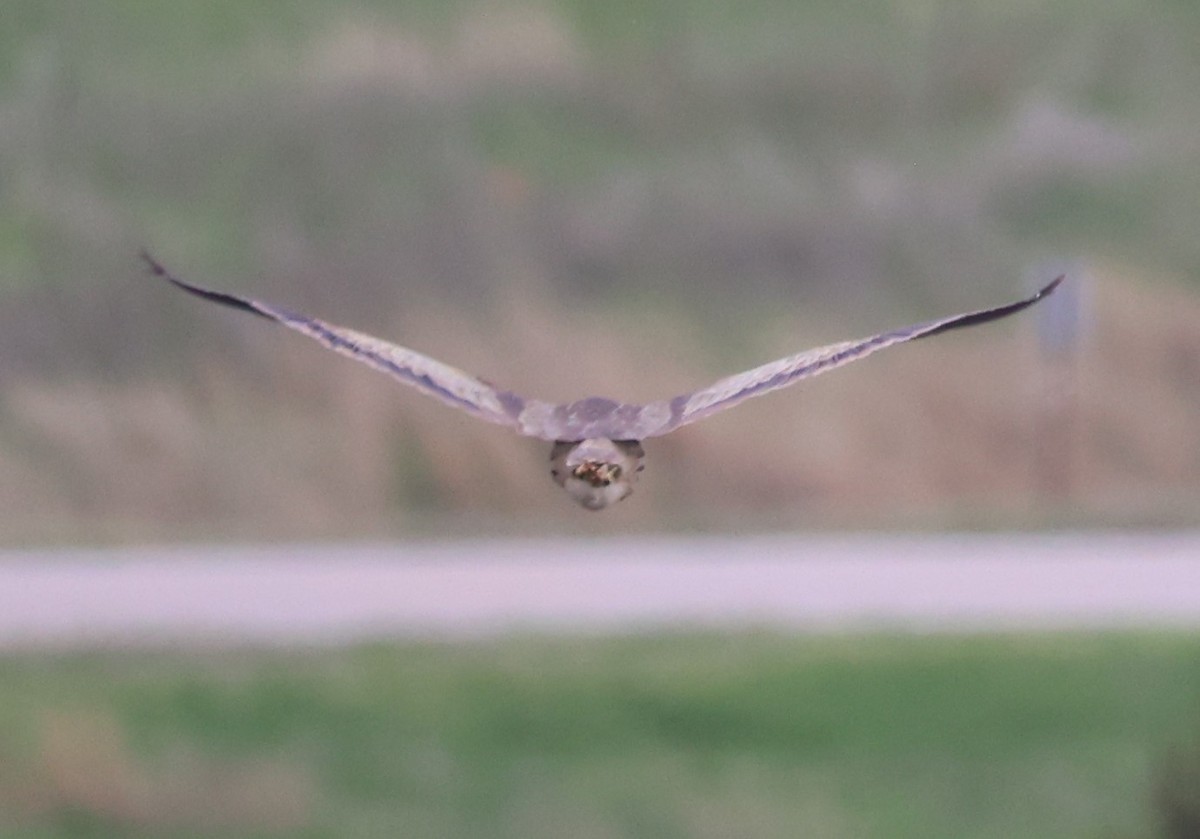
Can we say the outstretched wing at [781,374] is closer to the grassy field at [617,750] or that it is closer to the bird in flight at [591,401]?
the bird in flight at [591,401]

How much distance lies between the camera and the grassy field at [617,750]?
9.47 ft

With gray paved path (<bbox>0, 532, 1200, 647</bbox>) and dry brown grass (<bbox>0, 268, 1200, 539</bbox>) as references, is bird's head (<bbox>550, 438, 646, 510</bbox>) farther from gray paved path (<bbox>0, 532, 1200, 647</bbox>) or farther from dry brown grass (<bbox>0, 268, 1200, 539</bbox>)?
dry brown grass (<bbox>0, 268, 1200, 539</bbox>)

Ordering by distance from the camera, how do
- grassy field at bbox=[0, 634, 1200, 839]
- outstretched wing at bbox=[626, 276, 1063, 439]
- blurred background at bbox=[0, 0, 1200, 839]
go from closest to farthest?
1. outstretched wing at bbox=[626, 276, 1063, 439]
2. grassy field at bbox=[0, 634, 1200, 839]
3. blurred background at bbox=[0, 0, 1200, 839]

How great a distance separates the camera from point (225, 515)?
138 inches

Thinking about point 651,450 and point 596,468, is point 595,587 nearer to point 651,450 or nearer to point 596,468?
point 651,450

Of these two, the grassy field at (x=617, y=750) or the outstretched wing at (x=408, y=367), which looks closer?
the outstretched wing at (x=408, y=367)

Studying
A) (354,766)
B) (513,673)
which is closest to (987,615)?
(513,673)

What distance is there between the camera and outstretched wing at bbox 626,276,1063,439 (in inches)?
56.4

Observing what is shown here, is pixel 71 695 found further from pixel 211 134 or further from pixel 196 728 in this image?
pixel 211 134

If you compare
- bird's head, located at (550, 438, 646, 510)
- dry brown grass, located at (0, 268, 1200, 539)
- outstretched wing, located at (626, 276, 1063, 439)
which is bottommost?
bird's head, located at (550, 438, 646, 510)

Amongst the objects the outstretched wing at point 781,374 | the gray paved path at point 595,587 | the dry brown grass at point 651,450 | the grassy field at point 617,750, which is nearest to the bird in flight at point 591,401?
the outstretched wing at point 781,374

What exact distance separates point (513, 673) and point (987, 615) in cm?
101

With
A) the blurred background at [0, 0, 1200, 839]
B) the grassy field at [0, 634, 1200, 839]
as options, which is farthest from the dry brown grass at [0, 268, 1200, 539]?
the grassy field at [0, 634, 1200, 839]

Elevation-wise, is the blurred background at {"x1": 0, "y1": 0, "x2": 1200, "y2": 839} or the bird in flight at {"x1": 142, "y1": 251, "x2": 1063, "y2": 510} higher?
the blurred background at {"x1": 0, "y1": 0, "x2": 1200, "y2": 839}
